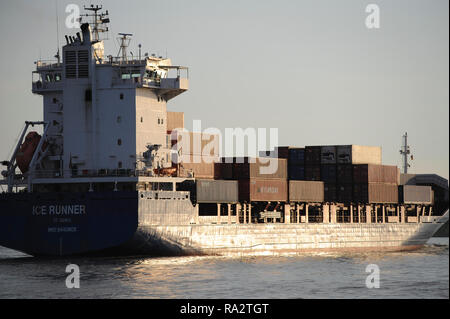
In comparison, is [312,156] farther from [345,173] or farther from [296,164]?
[345,173]

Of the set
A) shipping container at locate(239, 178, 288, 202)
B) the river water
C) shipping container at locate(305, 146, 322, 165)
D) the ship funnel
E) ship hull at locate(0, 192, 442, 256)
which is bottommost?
the river water

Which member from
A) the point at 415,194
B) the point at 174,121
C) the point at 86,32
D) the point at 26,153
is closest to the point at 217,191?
the point at 174,121

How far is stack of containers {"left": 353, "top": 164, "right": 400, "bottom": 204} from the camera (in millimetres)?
67875

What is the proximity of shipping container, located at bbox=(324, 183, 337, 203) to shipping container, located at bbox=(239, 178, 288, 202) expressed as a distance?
6.41m

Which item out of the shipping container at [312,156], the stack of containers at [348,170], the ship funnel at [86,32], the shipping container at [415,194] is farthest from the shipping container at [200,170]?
the shipping container at [415,194]

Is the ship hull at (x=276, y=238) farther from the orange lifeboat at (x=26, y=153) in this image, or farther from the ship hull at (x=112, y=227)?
the orange lifeboat at (x=26, y=153)

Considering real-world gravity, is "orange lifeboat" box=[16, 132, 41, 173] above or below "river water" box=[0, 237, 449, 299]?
above

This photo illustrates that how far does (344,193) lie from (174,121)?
15.8m

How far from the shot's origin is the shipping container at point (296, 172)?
67688mm

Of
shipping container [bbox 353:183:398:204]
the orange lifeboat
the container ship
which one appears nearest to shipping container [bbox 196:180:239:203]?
the container ship

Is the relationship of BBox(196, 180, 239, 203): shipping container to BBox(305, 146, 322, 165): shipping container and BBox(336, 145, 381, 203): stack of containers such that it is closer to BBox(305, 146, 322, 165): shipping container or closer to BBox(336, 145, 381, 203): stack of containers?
BBox(305, 146, 322, 165): shipping container

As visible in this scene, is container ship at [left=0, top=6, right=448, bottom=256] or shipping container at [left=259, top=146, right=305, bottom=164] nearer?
container ship at [left=0, top=6, right=448, bottom=256]

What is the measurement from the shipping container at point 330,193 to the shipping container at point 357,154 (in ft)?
6.00

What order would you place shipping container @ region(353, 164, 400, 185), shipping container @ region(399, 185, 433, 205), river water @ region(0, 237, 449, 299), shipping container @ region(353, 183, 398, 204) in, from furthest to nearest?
shipping container @ region(399, 185, 433, 205) → shipping container @ region(353, 183, 398, 204) → shipping container @ region(353, 164, 400, 185) → river water @ region(0, 237, 449, 299)
